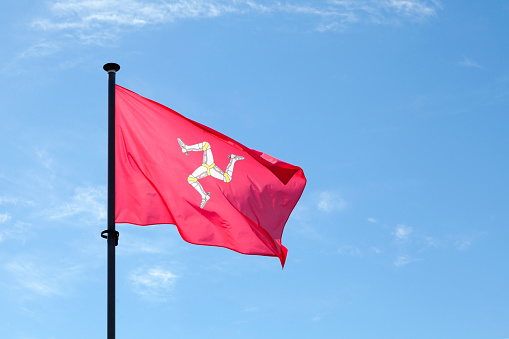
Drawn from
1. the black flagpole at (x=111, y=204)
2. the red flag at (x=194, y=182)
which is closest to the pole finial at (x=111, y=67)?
the black flagpole at (x=111, y=204)

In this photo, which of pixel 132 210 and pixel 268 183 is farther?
pixel 268 183

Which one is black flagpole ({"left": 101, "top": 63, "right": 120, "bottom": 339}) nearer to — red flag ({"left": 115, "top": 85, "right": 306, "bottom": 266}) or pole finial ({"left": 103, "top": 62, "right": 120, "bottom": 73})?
pole finial ({"left": 103, "top": 62, "right": 120, "bottom": 73})

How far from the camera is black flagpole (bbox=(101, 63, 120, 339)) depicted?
12.7m

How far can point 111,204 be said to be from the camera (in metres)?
13.7

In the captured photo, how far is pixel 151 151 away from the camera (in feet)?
54.3

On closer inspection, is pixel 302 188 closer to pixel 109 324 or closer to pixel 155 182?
pixel 155 182

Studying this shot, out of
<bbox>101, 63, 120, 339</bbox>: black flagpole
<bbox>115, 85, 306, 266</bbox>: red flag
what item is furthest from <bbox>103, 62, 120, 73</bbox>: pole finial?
<bbox>115, 85, 306, 266</bbox>: red flag

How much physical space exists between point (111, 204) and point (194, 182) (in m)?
3.54

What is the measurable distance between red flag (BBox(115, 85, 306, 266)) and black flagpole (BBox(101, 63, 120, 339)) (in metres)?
1.39

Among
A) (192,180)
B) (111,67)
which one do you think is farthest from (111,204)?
(192,180)

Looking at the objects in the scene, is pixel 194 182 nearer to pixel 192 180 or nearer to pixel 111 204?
pixel 192 180

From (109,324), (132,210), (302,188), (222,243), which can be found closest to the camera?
(109,324)

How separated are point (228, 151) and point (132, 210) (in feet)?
11.5

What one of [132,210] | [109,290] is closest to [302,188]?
[132,210]
